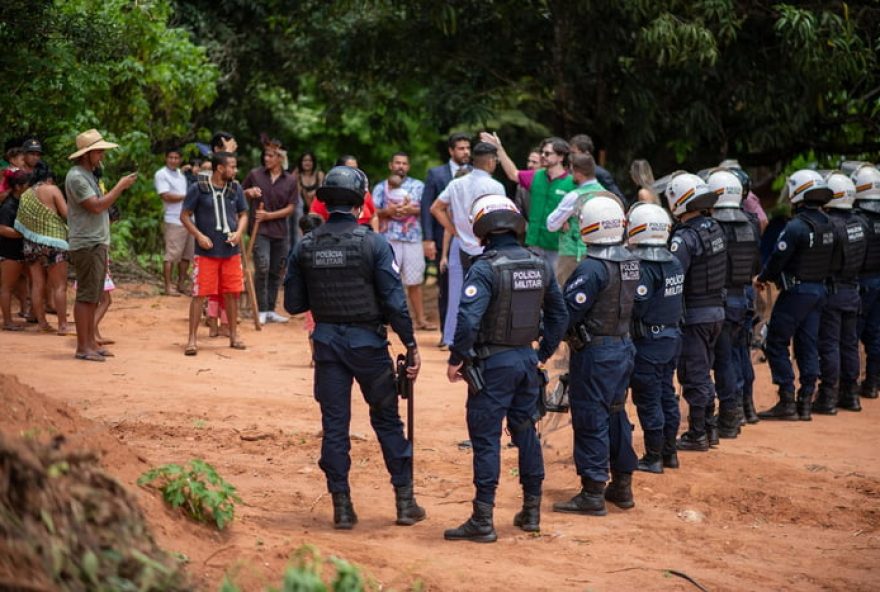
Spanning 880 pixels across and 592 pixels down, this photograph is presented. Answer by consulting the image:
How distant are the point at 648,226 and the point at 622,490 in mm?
1973

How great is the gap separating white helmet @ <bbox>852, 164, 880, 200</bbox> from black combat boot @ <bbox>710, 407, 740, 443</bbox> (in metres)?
3.29

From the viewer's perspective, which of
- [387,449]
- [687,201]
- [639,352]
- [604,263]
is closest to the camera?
[387,449]

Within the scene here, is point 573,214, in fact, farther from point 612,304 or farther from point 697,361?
point 612,304

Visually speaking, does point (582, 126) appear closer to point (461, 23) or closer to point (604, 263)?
point (461, 23)

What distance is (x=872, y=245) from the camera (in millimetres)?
12172

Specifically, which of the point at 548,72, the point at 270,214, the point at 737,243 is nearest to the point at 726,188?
the point at 737,243

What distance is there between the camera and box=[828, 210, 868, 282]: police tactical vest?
37.6 ft

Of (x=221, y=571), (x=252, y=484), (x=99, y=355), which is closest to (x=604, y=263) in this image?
(x=252, y=484)

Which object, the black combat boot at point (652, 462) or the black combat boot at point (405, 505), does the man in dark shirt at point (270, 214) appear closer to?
the black combat boot at point (652, 462)

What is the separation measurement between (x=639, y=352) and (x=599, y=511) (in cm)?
142

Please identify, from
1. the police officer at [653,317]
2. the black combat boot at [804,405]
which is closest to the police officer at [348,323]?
the police officer at [653,317]

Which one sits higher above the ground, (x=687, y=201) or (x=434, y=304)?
(x=687, y=201)

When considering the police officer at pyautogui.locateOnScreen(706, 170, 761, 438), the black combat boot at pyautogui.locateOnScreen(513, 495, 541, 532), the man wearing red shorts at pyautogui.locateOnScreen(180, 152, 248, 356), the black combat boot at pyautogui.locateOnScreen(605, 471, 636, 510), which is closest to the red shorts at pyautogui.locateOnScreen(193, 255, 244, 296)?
the man wearing red shorts at pyautogui.locateOnScreen(180, 152, 248, 356)

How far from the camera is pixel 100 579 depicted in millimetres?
4715
